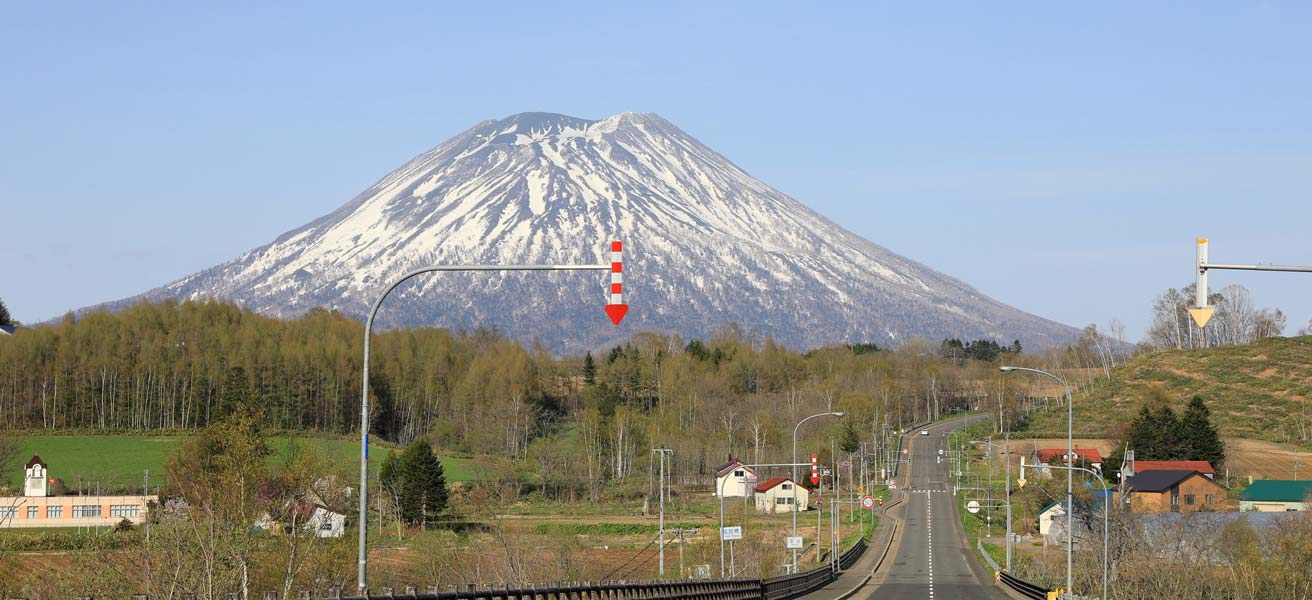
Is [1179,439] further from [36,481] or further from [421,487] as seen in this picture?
[36,481]

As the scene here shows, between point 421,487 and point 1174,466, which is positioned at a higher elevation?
point 1174,466

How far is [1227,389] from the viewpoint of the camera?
16325 centimetres

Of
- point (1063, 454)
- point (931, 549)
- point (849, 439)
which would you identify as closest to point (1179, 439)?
point (1063, 454)

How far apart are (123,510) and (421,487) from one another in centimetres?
1836

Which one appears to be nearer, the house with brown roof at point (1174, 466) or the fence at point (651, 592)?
the fence at point (651, 592)

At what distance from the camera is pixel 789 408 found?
167 m

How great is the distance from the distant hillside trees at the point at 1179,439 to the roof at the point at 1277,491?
2121 cm

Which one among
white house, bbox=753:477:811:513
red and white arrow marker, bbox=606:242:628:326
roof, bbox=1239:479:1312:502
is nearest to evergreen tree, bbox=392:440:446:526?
white house, bbox=753:477:811:513

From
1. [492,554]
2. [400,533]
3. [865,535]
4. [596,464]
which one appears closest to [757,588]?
[492,554]

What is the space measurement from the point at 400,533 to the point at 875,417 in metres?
81.1

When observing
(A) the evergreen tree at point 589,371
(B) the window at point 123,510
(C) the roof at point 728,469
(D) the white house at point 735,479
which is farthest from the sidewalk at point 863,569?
(A) the evergreen tree at point 589,371

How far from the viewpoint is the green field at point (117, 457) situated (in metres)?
106

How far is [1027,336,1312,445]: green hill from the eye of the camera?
148 metres

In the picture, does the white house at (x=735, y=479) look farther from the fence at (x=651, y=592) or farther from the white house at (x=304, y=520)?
the white house at (x=304, y=520)
